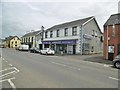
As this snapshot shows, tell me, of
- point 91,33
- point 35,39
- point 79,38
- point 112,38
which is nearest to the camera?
point 112,38

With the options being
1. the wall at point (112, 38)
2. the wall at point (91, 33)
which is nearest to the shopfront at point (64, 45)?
the wall at point (91, 33)

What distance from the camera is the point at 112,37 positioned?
27781 millimetres

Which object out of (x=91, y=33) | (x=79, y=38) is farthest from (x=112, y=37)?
(x=91, y=33)

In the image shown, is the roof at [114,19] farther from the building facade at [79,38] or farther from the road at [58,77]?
the road at [58,77]

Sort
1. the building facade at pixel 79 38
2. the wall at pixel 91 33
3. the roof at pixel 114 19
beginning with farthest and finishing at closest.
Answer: the wall at pixel 91 33, the building facade at pixel 79 38, the roof at pixel 114 19

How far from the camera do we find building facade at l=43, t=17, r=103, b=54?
139 feet

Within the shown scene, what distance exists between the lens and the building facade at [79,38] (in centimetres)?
4241

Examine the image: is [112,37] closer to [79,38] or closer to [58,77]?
[79,38]

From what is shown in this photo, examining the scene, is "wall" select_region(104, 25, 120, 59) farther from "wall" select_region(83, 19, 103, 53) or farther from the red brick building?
"wall" select_region(83, 19, 103, 53)

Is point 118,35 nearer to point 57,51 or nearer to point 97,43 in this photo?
point 97,43

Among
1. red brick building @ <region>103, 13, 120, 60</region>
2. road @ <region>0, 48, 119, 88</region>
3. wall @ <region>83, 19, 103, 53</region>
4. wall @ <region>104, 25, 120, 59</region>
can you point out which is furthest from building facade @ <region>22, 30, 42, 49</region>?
road @ <region>0, 48, 119, 88</region>

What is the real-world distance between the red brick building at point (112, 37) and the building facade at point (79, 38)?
1300 cm

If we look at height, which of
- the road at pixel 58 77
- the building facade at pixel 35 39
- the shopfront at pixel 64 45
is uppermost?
the building facade at pixel 35 39

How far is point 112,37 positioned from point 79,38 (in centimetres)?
1510
